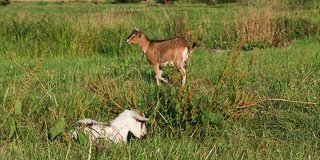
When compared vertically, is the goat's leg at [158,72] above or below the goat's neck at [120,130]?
below

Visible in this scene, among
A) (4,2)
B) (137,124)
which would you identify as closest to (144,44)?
(137,124)

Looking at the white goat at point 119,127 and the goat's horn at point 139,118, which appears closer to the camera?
the white goat at point 119,127

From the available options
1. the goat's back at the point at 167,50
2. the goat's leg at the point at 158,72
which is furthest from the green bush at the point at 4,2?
the goat's leg at the point at 158,72

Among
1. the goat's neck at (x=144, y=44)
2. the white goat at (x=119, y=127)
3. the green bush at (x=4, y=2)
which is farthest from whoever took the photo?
the green bush at (x=4, y=2)

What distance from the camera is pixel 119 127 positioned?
483 centimetres

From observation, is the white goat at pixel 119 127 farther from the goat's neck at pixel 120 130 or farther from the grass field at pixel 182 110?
the grass field at pixel 182 110

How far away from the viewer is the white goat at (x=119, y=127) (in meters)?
4.73

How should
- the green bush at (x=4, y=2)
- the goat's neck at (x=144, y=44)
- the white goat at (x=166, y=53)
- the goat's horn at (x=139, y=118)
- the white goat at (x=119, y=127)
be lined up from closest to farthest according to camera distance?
1. the white goat at (x=119, y=127)
2. the goat's horn at (x=139, y=118)
3. the white goat at (x=166, y=53)
4. the goat's neck at (x=144, y=44)
5. the green bush at (x=4, y=2)

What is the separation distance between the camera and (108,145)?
4.59m

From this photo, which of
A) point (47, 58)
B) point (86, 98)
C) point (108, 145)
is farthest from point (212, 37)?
point (108, 145)

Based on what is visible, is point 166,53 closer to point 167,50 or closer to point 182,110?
point 167,50

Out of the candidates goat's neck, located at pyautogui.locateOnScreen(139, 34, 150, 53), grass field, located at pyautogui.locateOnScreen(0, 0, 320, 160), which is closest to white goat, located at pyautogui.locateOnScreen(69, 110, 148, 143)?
grass field, located at pyautogui.locateOnScreen(0, 0, 320, 160)

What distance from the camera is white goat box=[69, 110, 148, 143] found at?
15.5ft

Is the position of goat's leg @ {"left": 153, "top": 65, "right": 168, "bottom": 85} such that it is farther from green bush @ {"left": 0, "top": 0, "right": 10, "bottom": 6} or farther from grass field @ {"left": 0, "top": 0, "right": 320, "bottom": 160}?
green bush @ {"left": 0, "top": 0, "right": 10, "bottom": 6}
